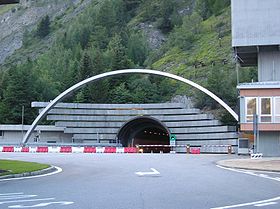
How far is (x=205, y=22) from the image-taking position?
5177 inches

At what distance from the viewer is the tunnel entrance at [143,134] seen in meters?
57.8

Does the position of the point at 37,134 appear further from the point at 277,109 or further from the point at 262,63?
the point at 277,109

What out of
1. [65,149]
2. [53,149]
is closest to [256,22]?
[65,149]

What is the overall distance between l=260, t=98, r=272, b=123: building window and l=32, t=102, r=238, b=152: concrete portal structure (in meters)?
17.7

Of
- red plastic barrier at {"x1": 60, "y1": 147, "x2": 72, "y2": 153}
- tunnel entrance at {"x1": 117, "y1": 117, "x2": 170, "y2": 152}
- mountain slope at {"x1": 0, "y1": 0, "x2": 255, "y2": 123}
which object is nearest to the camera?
red plastic barrier at {"x1": 60, "y1": 147, "x2": 72, "y2": 153}

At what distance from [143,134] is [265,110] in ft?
112

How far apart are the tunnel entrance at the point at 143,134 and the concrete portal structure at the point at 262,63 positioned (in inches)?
718

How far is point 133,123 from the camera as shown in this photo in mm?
58500

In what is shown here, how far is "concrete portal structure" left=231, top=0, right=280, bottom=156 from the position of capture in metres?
36.9

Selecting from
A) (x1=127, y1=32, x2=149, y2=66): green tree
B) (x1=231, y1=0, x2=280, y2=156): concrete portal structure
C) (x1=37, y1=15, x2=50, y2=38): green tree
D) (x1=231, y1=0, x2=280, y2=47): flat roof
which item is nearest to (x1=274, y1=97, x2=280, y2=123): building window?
(x1=231, y1=0, x2=280, y2=156): concrete portal structure

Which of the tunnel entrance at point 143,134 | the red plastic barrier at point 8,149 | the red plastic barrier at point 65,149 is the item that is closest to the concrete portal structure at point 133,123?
the tunnel entrance at point 143,134

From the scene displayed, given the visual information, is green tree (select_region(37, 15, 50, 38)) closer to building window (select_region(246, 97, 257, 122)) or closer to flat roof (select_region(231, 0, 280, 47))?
flat roof (select_region(231, 0, 280, 47))

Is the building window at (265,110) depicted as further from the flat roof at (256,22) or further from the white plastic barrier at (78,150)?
the white plastic barrier at (78,150)

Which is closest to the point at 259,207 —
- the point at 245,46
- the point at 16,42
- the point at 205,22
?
the point at 245,46
